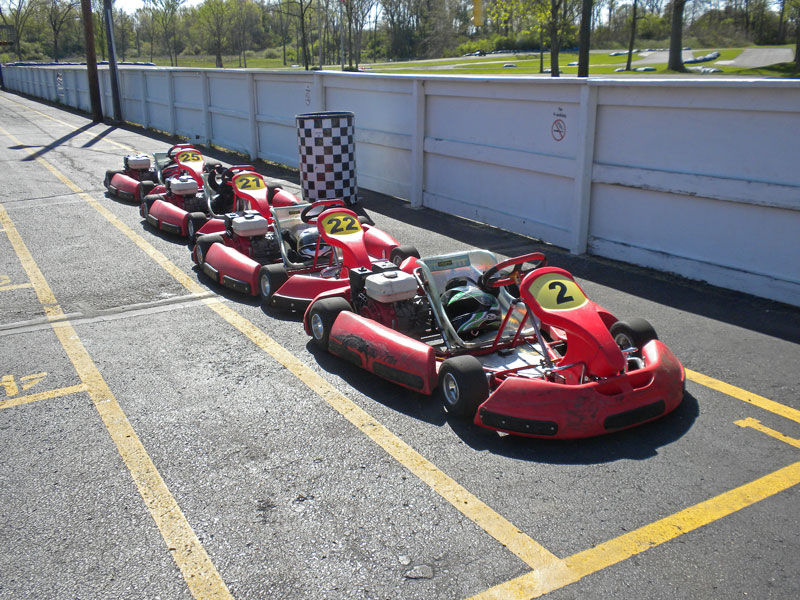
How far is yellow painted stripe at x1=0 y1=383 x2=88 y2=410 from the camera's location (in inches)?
176

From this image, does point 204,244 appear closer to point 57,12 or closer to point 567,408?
point 567,408

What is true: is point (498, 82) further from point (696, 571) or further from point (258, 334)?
point (696, 571)

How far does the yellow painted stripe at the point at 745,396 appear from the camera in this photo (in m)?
4.27

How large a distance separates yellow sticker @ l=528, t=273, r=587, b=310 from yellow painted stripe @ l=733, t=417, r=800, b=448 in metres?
1.13

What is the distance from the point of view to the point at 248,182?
823 cm

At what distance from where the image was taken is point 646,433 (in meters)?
4.03

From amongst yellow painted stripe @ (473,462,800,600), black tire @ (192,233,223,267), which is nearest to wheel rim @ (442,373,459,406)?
yellow painted stripe @ (473,462,800,600)

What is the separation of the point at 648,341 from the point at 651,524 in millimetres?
1592

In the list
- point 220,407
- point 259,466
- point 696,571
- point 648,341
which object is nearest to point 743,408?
point 648,341

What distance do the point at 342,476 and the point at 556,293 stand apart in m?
1.65

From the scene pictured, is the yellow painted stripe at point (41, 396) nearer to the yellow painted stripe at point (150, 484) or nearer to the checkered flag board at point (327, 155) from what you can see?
the yellow painted stripe at point (150, 484)

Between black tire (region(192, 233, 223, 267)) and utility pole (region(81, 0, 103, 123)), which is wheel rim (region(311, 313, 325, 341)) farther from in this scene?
utility pole (region(81, 0, 103, 123))

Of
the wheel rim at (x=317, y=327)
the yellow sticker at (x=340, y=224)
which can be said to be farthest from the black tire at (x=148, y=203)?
the wheel rim at (x=317, y=327)

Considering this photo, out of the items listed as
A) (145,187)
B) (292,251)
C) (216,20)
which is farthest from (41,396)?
(216,20)
